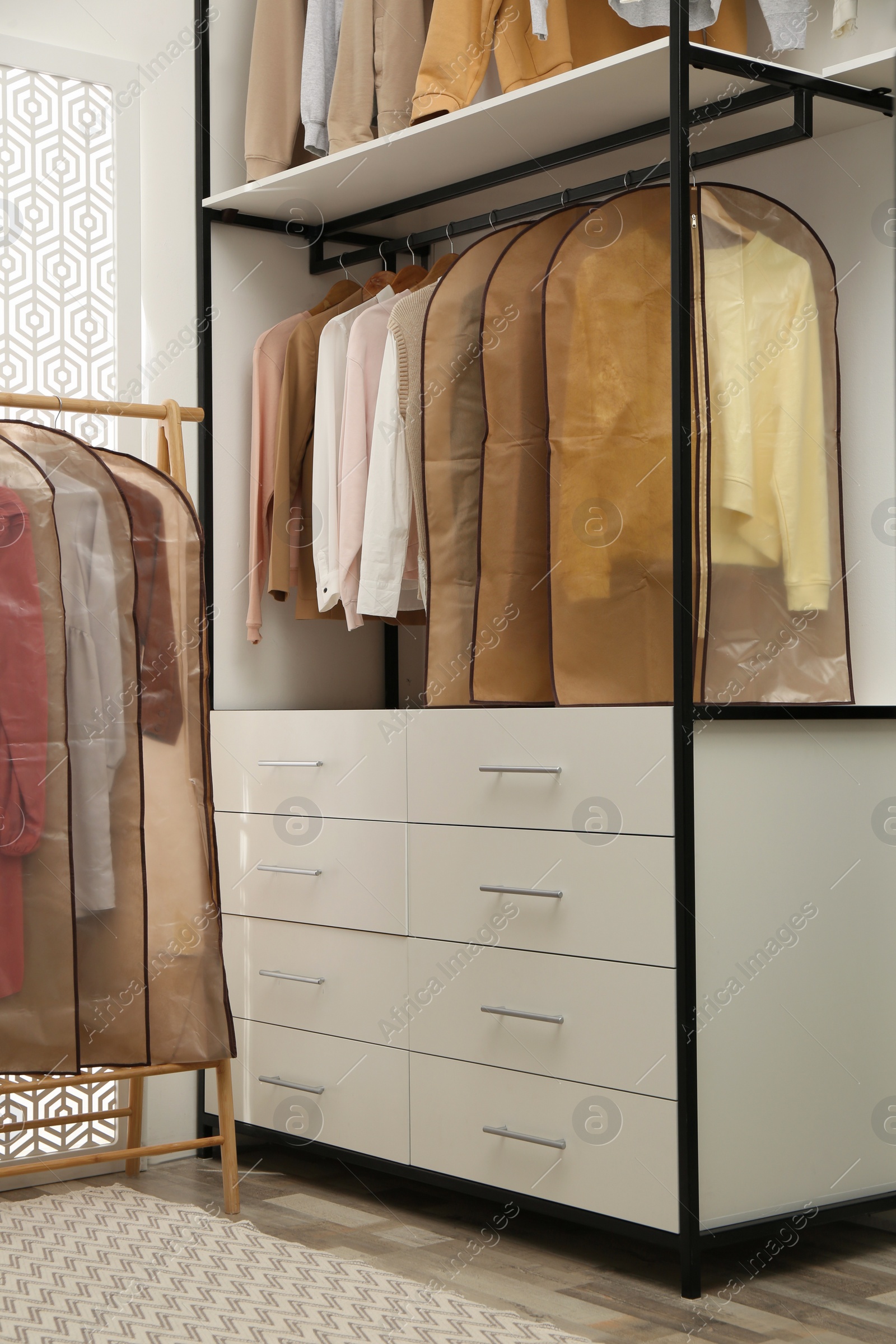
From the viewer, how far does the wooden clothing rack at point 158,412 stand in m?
2.58

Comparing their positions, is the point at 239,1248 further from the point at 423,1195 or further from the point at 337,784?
the point at 337,784

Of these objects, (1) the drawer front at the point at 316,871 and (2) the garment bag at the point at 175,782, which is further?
(1) the drawer front at the point at 316,871

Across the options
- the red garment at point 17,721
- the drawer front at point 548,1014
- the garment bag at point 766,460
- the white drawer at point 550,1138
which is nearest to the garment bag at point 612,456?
the garment bag at point 766,460

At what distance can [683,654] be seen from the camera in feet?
7.27

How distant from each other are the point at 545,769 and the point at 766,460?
64 cm

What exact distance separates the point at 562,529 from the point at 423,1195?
53.3 inches

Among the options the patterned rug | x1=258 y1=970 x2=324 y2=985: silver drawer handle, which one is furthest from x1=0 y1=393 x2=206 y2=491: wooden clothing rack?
the patterned rug

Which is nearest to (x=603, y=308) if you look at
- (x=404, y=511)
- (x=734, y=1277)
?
(x=404, y=511)

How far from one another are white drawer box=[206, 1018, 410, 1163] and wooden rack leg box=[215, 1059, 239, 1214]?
23 cm

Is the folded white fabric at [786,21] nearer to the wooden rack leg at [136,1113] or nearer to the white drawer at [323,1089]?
the white drawer at [323,1089]

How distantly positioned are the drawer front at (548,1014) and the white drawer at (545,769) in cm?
23

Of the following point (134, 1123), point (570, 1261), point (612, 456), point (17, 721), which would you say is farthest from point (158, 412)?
point (570, 1261)

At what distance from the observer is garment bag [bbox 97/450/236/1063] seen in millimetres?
2500

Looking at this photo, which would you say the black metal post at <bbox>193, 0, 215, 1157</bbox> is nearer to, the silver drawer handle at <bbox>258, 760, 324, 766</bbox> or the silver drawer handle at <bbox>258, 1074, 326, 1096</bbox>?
the silver drawer handle at <bbox>258, 760, 324, 766</bbox>
